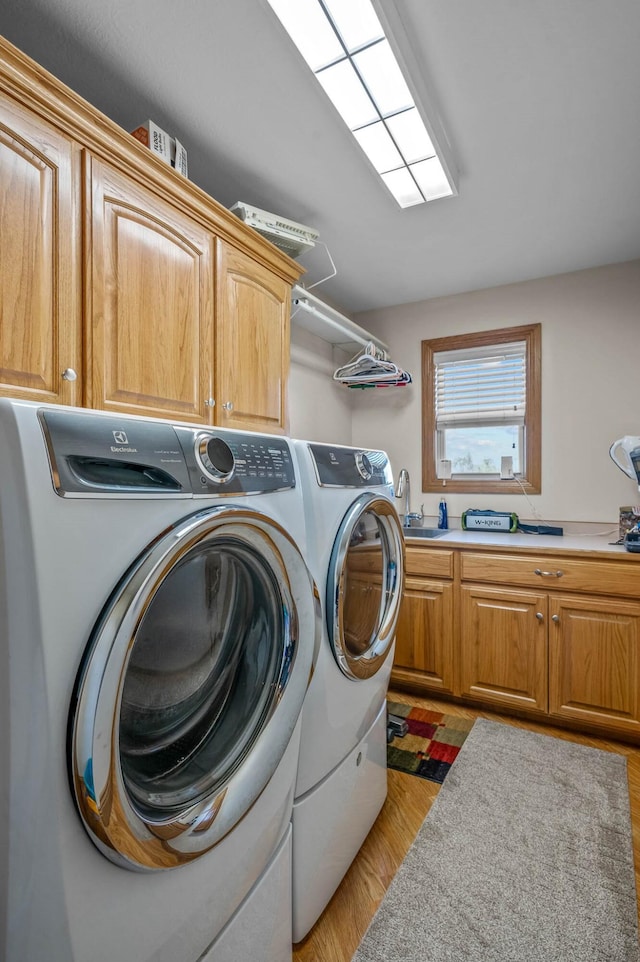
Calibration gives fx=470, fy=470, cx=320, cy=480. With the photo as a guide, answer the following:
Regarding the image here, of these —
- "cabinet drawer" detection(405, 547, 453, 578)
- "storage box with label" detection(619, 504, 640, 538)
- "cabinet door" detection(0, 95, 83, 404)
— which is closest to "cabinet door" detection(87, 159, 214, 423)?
"cabinet door" detection(0, 95, 83, 404)

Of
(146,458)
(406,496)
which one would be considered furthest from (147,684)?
(406,496)

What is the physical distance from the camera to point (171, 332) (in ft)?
5.17

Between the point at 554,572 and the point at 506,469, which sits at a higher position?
the point at 506,469

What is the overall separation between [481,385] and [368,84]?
207cm

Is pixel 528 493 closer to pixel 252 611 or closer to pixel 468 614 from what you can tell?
pixel 468 614

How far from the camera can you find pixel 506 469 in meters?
3.11

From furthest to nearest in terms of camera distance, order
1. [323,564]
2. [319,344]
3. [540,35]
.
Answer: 1. [319,344]
2. [540,35]
3. [323,564]

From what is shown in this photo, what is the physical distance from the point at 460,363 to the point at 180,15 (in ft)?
8.10

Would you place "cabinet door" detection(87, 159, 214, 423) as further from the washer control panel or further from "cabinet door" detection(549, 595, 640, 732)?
"cabinet door" detection(549, 595, 640, 732)

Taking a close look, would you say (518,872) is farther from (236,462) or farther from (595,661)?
(236,462)

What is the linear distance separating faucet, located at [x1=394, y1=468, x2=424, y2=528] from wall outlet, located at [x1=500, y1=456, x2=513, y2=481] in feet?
1.93

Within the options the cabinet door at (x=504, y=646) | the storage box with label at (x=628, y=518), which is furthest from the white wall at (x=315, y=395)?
the storage box with label at (x=628, y=518)

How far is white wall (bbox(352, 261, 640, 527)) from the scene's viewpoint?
2.77 m

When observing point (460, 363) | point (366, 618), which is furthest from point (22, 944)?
point (460, 363)
